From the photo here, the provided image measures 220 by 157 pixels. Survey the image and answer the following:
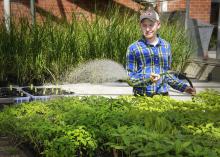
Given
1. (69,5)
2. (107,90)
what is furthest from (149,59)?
(69,5)

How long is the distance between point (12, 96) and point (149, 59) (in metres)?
2.66

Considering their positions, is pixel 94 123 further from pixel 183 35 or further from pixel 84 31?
pixel 183 35

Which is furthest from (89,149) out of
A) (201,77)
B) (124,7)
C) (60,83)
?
(124,7)

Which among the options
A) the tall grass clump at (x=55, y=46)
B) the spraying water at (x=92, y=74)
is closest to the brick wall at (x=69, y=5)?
the tall grass clump at (x=55, y=46)

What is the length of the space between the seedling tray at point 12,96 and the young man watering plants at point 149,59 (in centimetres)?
191

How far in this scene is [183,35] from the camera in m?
10.0

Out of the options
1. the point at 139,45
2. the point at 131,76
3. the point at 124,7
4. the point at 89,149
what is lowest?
the point at 89,149

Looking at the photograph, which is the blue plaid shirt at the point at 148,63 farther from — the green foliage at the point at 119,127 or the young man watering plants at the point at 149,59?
the green foliage at the point at 119,127

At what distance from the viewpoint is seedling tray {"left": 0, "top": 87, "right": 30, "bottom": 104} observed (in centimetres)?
564

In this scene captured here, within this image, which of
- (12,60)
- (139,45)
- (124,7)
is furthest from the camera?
(124,7)

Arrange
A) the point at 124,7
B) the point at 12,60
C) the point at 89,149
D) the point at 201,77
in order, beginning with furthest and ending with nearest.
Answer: the point at 124,7 → the point at 201,77 → the point at 12,60 → the point at 89,149

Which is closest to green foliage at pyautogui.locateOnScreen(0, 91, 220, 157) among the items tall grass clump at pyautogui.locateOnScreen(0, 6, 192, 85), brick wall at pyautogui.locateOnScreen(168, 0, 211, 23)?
tall grass clump at pyautogui.locateOnScreen(0, 6, 192, 85)

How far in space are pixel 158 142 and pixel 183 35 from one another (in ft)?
25.4

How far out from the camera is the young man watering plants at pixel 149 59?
166 inches
